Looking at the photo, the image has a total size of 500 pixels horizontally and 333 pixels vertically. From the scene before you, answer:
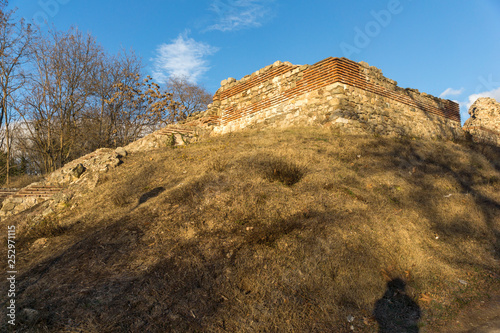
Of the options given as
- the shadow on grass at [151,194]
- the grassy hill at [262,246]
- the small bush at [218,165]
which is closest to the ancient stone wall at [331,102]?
the grassy hill at [262,246]

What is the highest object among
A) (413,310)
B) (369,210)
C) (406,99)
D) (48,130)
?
(48,130)

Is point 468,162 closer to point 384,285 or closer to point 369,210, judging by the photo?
point 369,210

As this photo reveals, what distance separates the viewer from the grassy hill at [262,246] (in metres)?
3.09

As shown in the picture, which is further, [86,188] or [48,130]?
[48,130]

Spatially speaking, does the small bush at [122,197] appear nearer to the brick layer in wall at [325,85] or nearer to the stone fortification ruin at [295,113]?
the stone fortification ruin at [295,113]

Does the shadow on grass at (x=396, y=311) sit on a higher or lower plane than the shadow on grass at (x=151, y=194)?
lower

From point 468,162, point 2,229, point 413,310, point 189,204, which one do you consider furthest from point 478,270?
point 2,229

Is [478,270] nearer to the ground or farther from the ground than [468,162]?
nearer to the ground

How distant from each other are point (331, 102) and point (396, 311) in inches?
293

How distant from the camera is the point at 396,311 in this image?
343 cm

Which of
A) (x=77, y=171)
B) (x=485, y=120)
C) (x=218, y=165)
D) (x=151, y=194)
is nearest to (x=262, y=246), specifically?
(x=218, y=165)

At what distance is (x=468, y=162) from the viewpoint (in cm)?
868

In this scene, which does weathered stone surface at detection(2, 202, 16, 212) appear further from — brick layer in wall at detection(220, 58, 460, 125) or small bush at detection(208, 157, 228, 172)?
brick layer in wall at detection(220, 58, 460, 125)

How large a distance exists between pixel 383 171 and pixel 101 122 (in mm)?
17565
